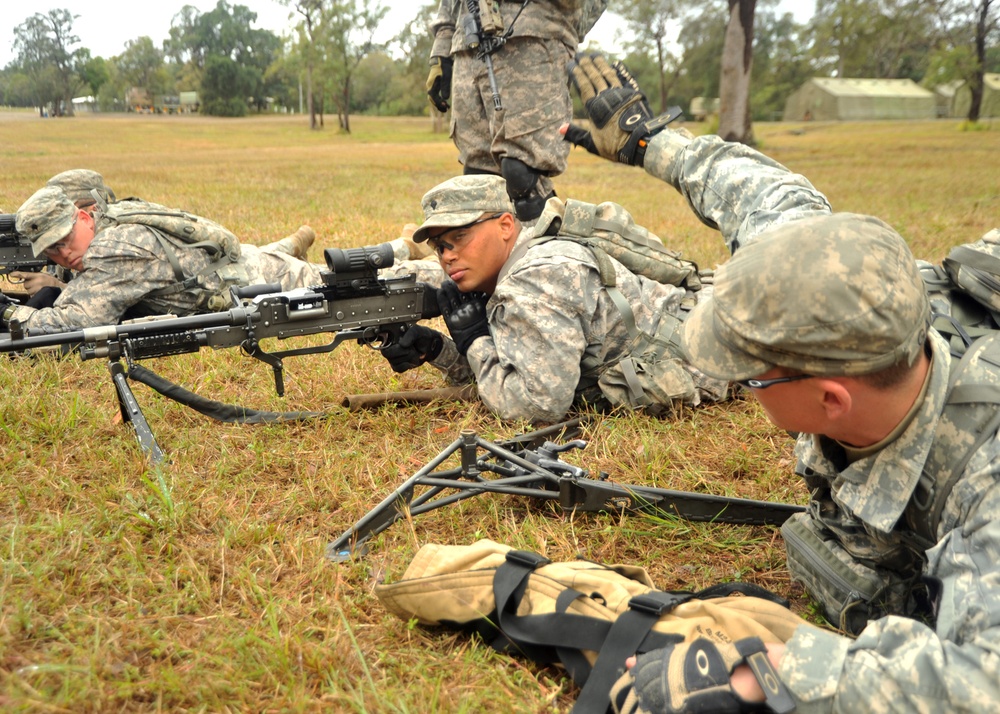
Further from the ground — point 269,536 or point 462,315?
point 462,315

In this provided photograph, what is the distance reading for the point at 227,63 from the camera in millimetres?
67438

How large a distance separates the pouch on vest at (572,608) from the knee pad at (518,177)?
3.80 m

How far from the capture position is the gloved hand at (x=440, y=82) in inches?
266

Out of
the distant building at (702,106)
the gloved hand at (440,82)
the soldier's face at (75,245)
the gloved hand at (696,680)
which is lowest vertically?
the gloved hand at (696,680)

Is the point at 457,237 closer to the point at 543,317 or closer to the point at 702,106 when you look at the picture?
the point at 543,317

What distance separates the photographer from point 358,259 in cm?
414

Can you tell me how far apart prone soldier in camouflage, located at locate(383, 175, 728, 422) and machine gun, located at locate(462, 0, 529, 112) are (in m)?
1.89

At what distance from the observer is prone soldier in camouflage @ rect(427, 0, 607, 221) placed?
591cm

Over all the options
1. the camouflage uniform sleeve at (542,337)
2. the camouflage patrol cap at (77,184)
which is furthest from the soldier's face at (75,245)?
the camouflage uniform sleeve at (542,337)

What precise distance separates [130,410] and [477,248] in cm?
191

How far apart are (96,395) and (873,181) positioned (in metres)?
13.6

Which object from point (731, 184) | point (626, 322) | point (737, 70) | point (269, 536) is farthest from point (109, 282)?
point (737, 70)

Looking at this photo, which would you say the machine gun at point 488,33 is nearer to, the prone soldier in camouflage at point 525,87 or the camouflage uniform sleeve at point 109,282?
the prone soldier in camouflage at point 525,87

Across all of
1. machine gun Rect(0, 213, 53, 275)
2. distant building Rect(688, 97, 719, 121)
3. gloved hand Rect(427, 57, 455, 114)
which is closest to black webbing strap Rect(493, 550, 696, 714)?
gloved hand Rect(427, 57, 455, 114)
